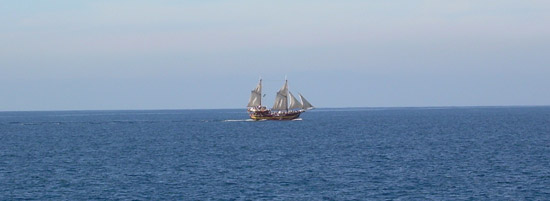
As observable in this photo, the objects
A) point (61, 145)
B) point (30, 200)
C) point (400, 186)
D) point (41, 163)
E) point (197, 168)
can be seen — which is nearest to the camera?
point (30, 200)

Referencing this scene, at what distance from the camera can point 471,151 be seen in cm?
9981

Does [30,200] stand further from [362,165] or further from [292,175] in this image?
[362,165]

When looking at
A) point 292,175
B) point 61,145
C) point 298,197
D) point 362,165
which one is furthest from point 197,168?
point 61,145

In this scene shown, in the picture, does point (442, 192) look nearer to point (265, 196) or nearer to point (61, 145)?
point (265, 196)

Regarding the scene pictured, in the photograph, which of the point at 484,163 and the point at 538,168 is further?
the point at 484,163

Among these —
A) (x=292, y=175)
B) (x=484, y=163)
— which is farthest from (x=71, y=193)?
(x=484, y=163)

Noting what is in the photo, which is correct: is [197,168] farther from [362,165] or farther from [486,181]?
[486,181]

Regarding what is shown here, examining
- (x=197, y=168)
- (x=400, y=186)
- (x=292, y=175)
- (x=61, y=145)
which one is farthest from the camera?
(x=61, y=145)

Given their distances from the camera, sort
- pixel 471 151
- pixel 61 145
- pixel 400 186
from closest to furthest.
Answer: pixel 400 186, pixel 471 151, pixel 61 145

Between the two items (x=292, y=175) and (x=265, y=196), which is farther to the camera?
(x=292, y=175)

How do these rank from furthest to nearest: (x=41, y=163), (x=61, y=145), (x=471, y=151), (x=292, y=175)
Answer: (x=61, y=145) → (x=471, y=151) → (x=41, y=163) → (x=292, y=175)

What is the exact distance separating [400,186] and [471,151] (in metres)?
37.7

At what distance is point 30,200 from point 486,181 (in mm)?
36419

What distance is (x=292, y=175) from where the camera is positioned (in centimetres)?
7281
